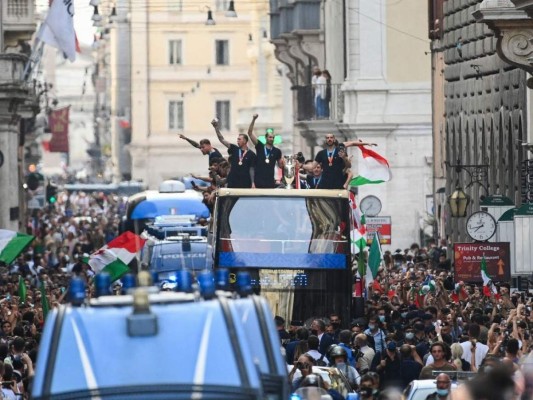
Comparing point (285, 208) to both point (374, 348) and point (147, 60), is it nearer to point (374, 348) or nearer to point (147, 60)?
point (374, 348)

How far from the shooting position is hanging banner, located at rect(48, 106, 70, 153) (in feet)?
311

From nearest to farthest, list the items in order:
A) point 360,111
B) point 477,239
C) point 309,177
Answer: point 309,177 < point 477,239 < point 360,111

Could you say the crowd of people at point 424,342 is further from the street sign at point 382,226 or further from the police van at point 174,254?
the street sign at point 382,226

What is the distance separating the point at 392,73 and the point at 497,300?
25.9 metres

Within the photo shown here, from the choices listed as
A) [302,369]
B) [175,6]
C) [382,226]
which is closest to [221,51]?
[175,6]

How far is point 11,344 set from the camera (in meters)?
22.1

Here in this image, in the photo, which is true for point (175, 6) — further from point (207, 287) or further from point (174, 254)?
point (207, 287)

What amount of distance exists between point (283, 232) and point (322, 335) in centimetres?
367

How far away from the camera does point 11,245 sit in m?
33.1

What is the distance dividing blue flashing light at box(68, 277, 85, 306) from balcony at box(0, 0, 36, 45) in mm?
39301

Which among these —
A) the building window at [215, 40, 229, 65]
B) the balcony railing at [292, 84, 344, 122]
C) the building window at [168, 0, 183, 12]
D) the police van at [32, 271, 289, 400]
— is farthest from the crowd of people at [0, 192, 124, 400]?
the building window at [215, 40, 229, 65]

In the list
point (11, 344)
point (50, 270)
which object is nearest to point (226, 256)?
point (11, 344)

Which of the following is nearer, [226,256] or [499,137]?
[226,256]

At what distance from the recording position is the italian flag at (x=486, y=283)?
29.7 meters
